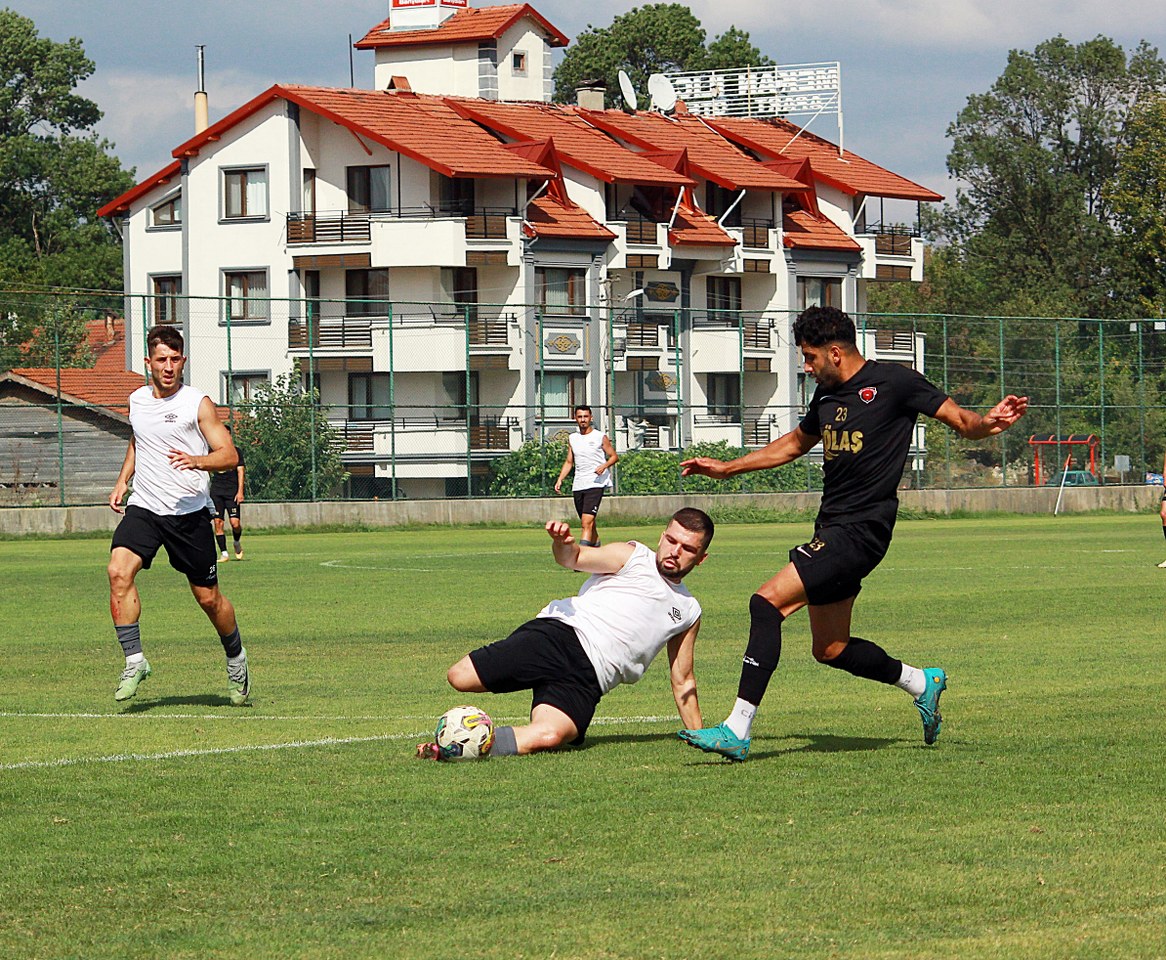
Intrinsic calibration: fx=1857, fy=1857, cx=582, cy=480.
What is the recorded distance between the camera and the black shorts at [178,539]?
1128 cm

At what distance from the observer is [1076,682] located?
11891 millimetres

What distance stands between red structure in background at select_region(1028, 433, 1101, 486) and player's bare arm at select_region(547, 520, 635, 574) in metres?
42.9

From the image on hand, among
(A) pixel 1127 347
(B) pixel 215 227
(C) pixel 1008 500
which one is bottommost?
(C) pixel 1008 500

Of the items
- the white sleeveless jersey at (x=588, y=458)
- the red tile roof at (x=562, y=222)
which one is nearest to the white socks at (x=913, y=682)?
the white sleeveless jersey at (x=588, y=458)

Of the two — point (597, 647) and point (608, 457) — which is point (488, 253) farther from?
point (597, 647)

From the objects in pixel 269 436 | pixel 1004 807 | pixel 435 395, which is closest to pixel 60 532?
pixel 269 436

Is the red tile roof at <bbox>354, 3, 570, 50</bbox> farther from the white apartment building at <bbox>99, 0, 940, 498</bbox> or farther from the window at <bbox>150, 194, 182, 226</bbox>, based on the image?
the window at <bbox>150, 194, 182, 226</bbox>

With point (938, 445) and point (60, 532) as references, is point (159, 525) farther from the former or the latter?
point (938, 445)

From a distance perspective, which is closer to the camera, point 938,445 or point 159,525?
point 159,525

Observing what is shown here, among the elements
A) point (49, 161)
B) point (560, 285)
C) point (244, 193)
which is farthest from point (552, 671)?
point (49, 161)

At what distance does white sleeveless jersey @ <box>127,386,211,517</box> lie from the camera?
11.3 m

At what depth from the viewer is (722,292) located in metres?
68.2

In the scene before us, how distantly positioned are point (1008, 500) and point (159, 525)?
39240 millimetres

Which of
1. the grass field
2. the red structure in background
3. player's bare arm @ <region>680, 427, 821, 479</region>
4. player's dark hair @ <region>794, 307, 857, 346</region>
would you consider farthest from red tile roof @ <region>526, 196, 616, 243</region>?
player's dark hair @ <region>794, 307, 857, 346</region>
